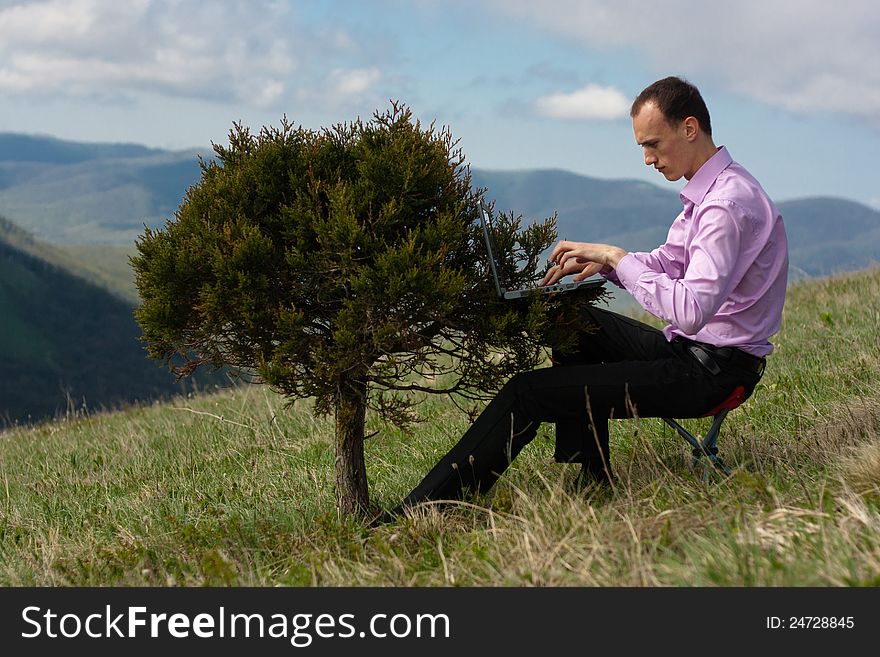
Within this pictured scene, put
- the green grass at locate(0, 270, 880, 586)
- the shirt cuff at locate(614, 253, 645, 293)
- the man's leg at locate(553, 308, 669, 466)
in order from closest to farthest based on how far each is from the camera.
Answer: the green grass at locate(0, 270, 880, 586)
the shirt cuff at locate(614, 253, 645, 293)
the man's leg at locate(553, 308, 669, 466)

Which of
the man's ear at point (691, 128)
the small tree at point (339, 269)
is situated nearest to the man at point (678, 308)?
the man's ear at point (691, 128)

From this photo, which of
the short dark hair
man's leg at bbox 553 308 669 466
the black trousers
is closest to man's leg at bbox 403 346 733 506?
the black trousers

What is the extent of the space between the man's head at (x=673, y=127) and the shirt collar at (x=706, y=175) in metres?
0.05

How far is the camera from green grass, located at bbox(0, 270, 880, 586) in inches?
138

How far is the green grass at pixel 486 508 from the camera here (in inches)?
138

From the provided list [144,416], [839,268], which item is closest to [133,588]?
[144,416]

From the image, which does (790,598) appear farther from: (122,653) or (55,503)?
(55,503)

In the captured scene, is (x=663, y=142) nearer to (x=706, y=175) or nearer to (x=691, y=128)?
(x=691, y=128)

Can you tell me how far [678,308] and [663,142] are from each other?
2.93 ft

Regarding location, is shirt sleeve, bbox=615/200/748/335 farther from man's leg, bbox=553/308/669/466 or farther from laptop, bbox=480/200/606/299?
man's leg, bbox=553/308/669/466

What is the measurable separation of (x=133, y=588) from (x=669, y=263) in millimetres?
3133

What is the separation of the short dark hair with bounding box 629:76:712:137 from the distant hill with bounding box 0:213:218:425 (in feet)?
394

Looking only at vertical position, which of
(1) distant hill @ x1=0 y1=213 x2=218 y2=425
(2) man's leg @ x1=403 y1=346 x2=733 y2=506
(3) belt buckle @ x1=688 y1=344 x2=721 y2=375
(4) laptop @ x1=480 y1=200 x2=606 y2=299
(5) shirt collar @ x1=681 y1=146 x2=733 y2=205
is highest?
(5) shirt collar @ x1=681 y1=146 x2=733 y2=205

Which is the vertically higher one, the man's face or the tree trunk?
the man's face
